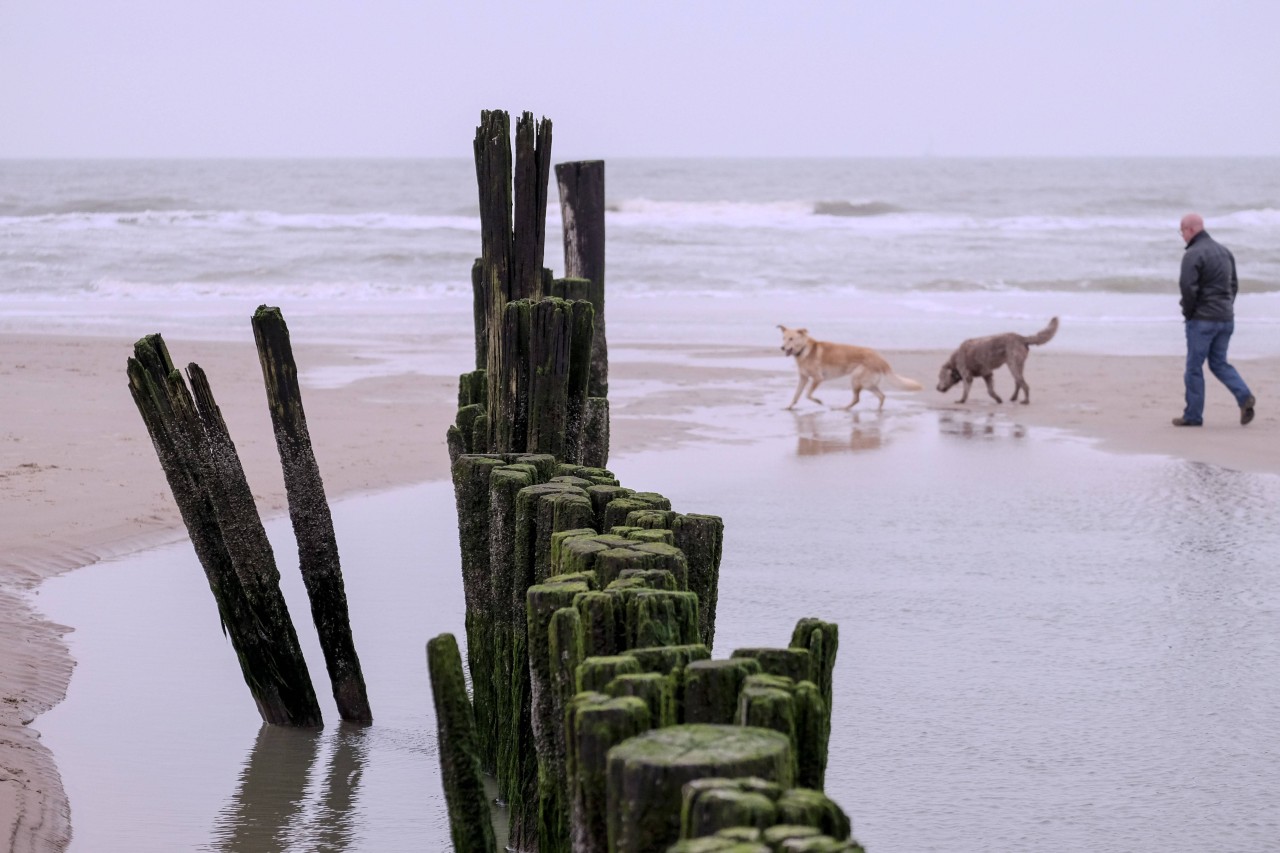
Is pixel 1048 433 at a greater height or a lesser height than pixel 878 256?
lesser

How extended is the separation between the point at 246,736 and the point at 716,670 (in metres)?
3.14

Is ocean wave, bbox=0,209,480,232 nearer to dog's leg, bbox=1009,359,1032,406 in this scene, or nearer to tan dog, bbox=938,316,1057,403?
tan dog, bbox=938,316,1057,403

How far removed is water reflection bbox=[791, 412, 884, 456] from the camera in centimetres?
Answer: 1217

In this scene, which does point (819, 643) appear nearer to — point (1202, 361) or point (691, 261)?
point (1202, 361)

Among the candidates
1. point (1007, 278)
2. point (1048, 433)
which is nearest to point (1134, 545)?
point (1048, 433)

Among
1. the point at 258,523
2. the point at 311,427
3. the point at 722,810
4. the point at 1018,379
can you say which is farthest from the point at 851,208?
the point at 722,810

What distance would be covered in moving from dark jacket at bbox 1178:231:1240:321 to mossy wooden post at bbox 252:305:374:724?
9778 mm

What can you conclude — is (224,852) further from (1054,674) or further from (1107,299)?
(1107,299)

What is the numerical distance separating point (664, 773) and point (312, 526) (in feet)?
10.5

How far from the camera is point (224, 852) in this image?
420 cm

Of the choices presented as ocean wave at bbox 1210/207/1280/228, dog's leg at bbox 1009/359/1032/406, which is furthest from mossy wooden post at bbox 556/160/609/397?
ocean wave at bbox 1210/207/1280/228

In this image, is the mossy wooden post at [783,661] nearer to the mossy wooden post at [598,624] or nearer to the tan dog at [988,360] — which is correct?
the mossy wooden post at [598,624]

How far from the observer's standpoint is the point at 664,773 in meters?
2.20

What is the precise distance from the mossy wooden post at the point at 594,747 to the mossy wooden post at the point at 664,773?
0.28 ft
